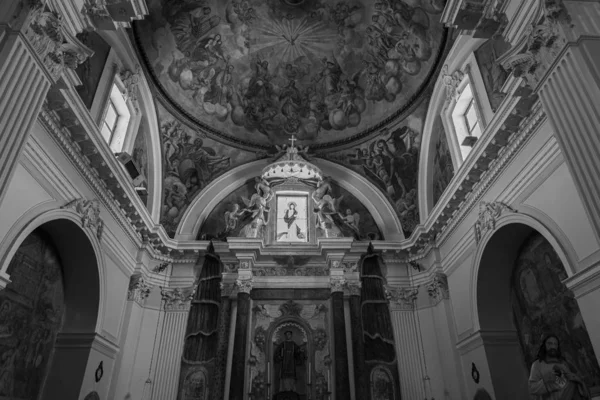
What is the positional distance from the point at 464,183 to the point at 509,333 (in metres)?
3.70

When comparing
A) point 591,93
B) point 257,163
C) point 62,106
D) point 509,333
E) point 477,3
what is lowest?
point 509,333

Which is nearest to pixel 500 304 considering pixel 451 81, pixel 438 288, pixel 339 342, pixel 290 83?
pixel 438 288

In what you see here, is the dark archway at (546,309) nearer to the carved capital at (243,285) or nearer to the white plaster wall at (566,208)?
the white plaster wall at (566,208)

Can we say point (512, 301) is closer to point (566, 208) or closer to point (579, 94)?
point (566, 208)

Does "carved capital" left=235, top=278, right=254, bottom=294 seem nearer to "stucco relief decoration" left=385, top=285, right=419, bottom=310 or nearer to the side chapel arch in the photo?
"stucco relief decoration" left=385, top=285, right=419, bottom=310

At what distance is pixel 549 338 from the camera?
6.12 meters

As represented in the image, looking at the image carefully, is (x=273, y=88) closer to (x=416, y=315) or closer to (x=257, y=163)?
(x=257, y=163)

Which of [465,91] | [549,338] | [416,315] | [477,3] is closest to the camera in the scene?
[549,338]

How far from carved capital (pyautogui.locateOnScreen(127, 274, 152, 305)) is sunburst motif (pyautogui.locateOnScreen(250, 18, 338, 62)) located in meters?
8.50

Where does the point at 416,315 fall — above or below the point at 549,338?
above

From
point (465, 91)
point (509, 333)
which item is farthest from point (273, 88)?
point (509, 333)

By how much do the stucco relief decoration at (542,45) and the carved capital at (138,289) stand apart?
1078 cm

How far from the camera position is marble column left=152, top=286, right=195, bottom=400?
12.2 m

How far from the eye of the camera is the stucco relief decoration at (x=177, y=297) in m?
13.4
